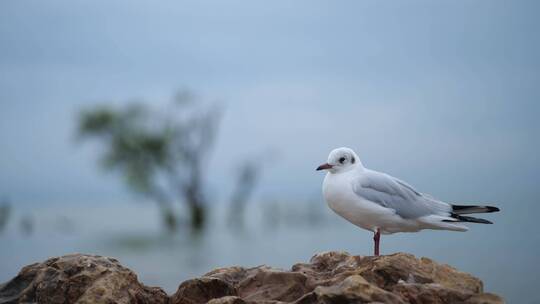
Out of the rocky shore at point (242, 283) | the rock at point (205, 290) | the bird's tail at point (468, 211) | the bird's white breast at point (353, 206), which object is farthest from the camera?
the bird's tail at point (468, 211)

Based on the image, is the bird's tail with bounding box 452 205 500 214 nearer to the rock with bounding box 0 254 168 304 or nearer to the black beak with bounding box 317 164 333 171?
the black beak with bounding box 317 164 333 171

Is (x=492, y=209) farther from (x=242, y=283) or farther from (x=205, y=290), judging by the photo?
(x=205, y=290)

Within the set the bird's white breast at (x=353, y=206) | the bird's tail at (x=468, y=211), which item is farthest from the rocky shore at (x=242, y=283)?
the bird's tail at (x=468, y=211)

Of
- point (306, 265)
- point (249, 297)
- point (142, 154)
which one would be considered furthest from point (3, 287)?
point (142, 154)

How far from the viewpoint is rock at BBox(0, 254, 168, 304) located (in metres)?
5.96

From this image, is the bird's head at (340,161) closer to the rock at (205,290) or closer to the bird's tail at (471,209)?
the bird's tail at (471,209)

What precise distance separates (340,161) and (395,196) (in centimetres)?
82

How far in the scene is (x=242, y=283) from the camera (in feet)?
20.8

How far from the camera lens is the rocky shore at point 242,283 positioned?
572cm

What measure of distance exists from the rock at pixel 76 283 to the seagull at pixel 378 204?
2627 mm

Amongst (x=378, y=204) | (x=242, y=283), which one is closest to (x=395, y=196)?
(x=378, y=204)

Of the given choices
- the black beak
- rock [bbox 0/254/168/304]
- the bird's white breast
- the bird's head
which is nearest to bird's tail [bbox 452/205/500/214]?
the bird's white breast

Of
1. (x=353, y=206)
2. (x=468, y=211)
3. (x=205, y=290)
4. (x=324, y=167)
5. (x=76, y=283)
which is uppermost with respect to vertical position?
(x=324, y=167)

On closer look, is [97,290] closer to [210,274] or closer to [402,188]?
[210,274]
